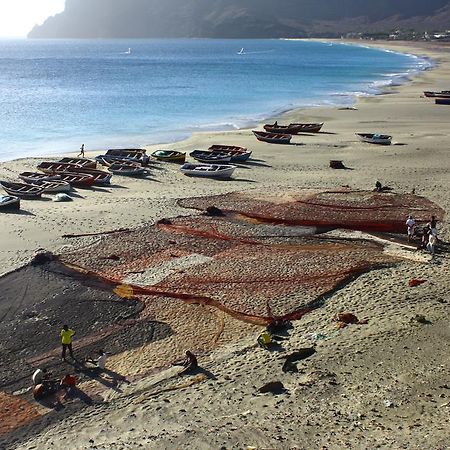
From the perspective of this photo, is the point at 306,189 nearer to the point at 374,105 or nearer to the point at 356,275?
the point at 356,275

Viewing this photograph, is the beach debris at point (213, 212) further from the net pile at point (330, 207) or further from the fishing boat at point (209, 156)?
the fishing boat at point (209, 156)

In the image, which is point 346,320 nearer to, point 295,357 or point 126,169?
point 295,357

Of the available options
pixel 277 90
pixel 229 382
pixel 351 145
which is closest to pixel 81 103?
pixel 277 90

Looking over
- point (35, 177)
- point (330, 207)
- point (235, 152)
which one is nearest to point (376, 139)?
point (235, 152)

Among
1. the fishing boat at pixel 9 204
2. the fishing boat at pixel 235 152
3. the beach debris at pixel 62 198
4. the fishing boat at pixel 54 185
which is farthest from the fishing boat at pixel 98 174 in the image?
the fishing boat at pixel 235 152

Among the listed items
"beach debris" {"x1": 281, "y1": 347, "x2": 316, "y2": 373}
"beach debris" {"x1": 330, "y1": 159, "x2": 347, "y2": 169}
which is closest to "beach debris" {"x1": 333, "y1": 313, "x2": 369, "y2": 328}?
"beach debris" {"x1": 281, "y1": 347, "x2": 316, "y2": 373}
